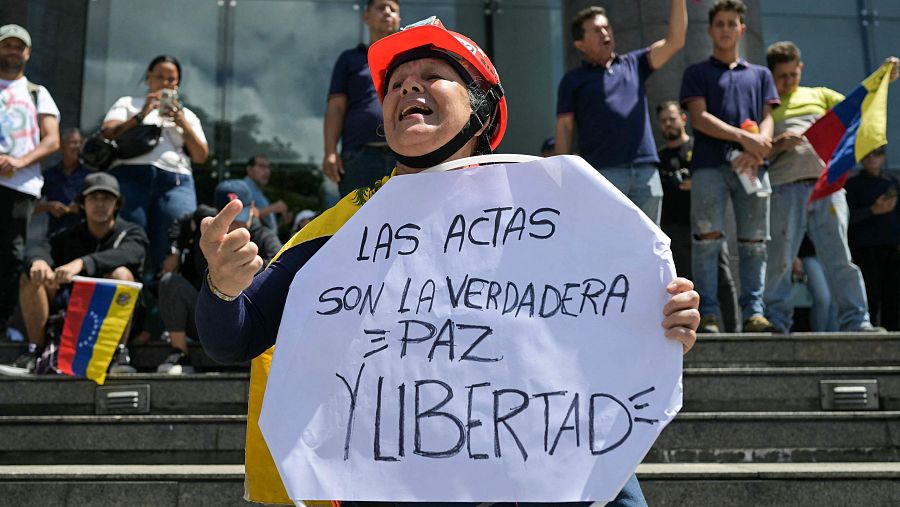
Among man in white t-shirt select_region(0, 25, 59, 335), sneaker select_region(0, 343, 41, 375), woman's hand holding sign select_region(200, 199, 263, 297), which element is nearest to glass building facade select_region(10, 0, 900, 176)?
man in white t-shirt select_region(0, 25, 59, 335)

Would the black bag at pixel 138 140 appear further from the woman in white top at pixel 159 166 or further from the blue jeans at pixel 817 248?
the blue jeans at pixel 817 248

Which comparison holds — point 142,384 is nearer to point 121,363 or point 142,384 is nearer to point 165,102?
point 121,363

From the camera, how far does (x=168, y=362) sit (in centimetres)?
509

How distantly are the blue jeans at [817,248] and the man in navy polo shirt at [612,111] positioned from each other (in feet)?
3.10

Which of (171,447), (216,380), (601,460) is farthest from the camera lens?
(216,380)

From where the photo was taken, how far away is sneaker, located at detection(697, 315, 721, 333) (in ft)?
17.3

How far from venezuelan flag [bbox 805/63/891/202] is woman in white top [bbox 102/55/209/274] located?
4.05 m

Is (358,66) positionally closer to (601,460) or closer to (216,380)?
(216,380)

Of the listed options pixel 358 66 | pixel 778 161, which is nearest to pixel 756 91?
pixel 778 161

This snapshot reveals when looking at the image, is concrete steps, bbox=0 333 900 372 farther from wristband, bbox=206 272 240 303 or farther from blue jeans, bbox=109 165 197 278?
wristband, bbox=206 272 240 303


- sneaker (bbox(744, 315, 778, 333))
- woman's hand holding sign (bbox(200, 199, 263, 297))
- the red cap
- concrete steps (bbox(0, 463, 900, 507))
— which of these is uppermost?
the red cap

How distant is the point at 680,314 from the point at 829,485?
88.9 inches

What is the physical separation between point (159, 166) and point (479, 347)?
15.0ft

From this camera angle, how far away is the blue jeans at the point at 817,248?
5609mm
